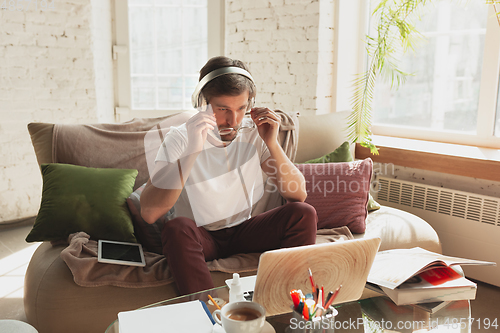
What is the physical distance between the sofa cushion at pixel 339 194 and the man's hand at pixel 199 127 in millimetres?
708

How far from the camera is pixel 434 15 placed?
2.78m

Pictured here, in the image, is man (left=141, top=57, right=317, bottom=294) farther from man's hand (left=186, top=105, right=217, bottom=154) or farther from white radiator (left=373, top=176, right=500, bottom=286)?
white radiator (left=373, top=176, right=500, bottom=286)

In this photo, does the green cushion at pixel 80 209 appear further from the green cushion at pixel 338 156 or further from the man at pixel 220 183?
the green cushion at pixel 338 156

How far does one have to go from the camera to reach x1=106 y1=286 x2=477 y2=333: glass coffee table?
1.02 metres

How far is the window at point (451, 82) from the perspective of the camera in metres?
2.55

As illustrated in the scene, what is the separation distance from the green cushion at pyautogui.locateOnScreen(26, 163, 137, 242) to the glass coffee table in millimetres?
680

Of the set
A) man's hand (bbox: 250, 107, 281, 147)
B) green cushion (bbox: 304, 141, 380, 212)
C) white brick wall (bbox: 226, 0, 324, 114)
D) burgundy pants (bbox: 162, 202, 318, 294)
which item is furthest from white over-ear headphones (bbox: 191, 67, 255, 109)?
white brick wall (bbox: 226, 0, 324, 114)

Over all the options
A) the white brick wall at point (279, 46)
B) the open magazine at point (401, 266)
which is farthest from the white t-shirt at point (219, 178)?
the white brick wall at point (279, 46)

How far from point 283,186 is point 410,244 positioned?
2.26 feet

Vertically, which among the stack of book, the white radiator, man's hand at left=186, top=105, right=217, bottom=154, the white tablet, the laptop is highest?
man's hand at left=186, top=105, right=217, bottom=154

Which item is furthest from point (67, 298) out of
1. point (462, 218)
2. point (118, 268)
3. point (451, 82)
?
point (451, 82)

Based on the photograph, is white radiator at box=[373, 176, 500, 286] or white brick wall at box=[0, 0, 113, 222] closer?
white radiator at box=[373, 176, 500, 286]

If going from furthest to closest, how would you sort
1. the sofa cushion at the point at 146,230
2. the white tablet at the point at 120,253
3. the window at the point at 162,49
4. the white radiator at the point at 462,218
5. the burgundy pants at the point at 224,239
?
the window at the point at 162,49 < the white radiator at the point at 462,218 < the sofa cushion at the point at 146,230 < the white tablet at the point at 120,253 < the burgundy pants at the point at 224,239

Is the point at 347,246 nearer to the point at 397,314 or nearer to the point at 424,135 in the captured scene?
the point at 397,314
